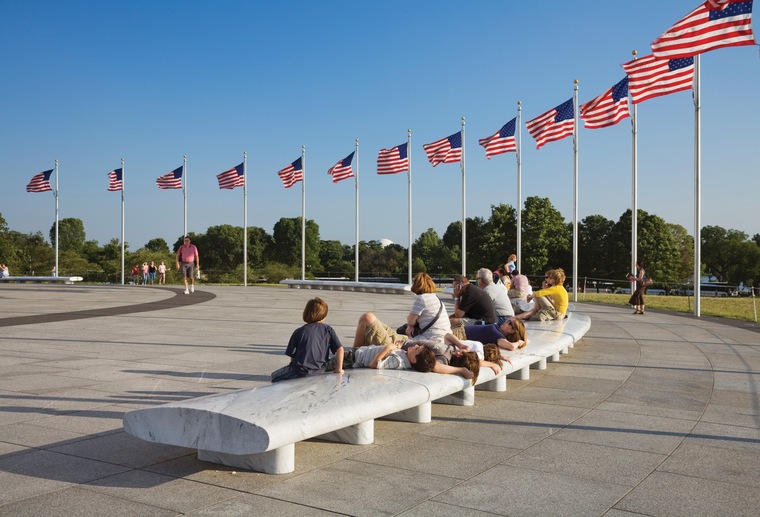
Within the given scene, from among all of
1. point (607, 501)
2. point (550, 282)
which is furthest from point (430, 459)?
point (550, 282)

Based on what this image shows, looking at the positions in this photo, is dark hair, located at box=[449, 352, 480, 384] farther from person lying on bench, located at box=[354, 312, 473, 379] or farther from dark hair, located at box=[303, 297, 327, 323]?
dark hair, located at box=[303, 297, 327, 323]

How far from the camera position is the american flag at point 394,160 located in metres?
34.9

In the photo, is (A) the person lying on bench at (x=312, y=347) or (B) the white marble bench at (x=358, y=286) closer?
(A) the person lying on bench at (x=312, y=347)

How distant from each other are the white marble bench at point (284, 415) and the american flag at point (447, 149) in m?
26.4

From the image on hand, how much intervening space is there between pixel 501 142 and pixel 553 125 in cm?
282

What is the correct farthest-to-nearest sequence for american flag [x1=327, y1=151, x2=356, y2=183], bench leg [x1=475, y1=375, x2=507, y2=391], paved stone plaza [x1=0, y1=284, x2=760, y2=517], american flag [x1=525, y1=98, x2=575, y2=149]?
american flag [x1=327, y1=151, x2=356, y2=183] → american flag [x1=525, y1=98, x2=575, y2=149] → bench leg [x1=475, y1=375, x2=507, y2=391] → paved stone plaza [x1=0, y1=284, x2=760, y2=517]

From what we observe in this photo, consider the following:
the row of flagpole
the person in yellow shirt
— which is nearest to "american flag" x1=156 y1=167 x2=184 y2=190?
the row of flagpole

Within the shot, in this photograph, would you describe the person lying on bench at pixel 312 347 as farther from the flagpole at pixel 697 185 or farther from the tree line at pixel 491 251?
the tree line at pixel 491 251

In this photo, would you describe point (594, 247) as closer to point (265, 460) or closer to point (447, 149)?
point (447, 149)

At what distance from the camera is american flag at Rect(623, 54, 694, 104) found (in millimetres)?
21812

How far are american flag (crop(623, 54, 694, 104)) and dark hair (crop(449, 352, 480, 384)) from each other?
693 inches

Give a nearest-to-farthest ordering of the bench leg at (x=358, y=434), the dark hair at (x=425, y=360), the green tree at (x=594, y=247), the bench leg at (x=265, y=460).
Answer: the bench leg at (x=265, y=460) → the bench leg at (x=358, y=434) → the dark hair at (x=425, y=360) → the green tree at (x=594, y=247)

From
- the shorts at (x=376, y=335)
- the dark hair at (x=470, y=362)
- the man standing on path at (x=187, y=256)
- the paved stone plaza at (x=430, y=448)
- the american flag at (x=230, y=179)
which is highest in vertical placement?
the american flag at (x=230, y=179)

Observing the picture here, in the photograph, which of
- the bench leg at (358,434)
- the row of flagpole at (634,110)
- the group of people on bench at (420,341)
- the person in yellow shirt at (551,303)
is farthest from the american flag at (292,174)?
the bench leg at (358,434)
